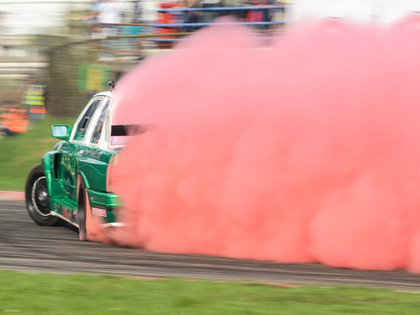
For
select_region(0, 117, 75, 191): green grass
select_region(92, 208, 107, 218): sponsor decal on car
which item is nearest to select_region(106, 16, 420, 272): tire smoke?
select_region(92, 208, 107, 218): sponsor decal on car

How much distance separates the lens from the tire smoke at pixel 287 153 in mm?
8172

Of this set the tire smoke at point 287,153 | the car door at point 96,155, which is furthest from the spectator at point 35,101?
the tire smoke at point 287,153

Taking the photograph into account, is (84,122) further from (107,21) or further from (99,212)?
(107,21)

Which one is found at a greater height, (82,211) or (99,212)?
(99,212)

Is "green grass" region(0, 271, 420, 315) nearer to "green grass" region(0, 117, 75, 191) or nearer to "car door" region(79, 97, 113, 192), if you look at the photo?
"car door" region(79, 97, 113, 192)

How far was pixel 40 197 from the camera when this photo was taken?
467 inches

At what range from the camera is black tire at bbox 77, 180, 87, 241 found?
9742mm

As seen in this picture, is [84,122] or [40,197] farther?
[40,197]

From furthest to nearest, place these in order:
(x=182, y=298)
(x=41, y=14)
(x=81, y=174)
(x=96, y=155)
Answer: (x=41, y=14) < (x=81, y=174) < (x=96, y=155) < (x=182, y=298)

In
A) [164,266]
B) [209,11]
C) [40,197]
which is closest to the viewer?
[164,266]

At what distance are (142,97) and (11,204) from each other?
597cm

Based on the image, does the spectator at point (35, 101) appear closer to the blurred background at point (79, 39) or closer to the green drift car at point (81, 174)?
the blurred background at point (79, 39)

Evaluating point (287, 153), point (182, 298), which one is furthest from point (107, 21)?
point (182, 298)

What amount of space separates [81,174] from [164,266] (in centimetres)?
201
